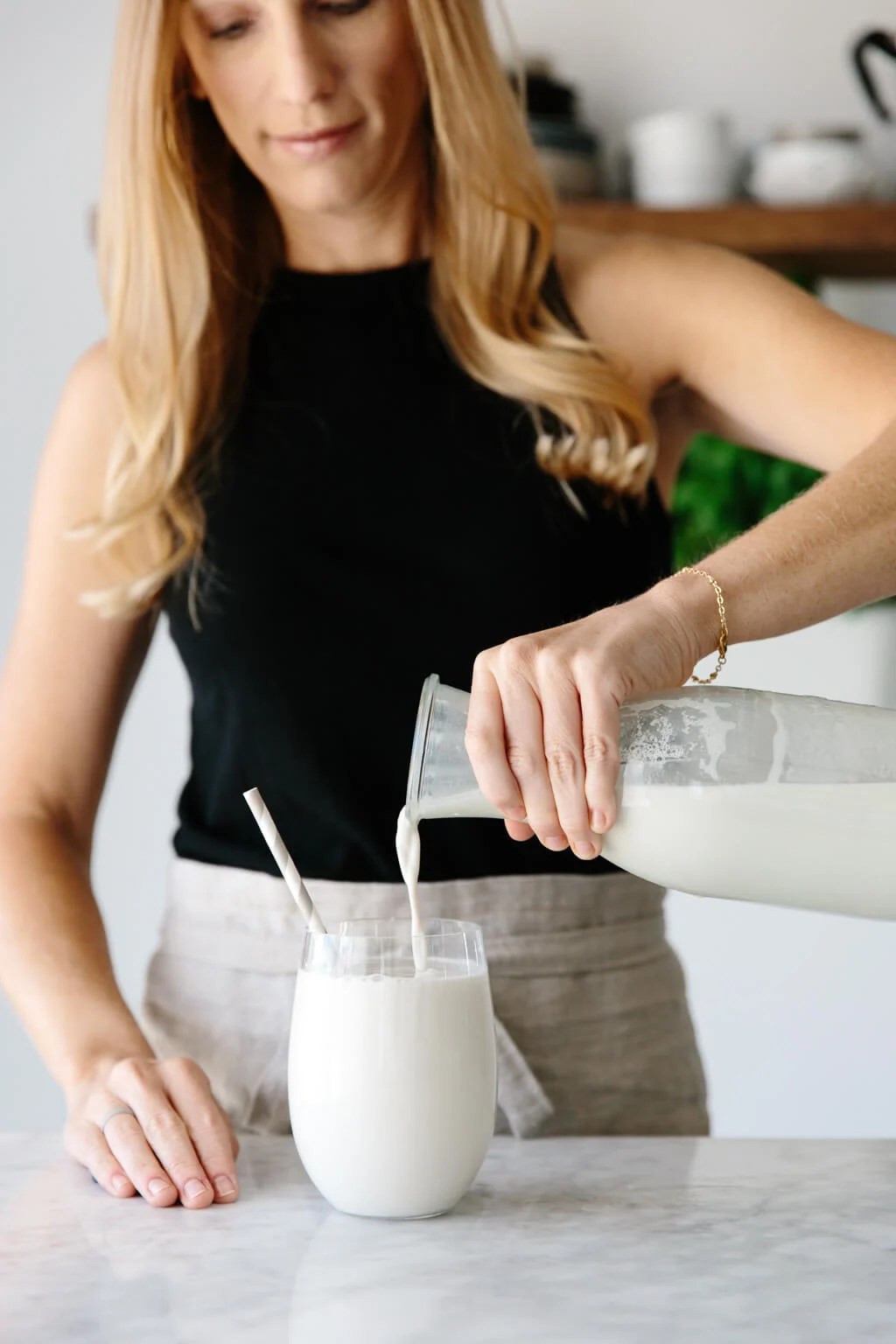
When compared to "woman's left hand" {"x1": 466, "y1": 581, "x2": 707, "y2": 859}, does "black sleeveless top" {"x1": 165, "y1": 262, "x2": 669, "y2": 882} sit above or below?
below

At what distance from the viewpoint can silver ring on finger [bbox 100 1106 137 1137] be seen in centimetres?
96

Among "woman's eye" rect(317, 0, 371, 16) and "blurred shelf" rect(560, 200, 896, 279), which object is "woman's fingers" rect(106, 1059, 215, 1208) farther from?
"blurred shelf" rect(560, 200, 896, 279)

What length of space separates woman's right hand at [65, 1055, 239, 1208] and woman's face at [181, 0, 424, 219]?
76 cm

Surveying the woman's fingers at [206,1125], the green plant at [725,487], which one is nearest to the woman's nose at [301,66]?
the woman's fingers at [206,1125]

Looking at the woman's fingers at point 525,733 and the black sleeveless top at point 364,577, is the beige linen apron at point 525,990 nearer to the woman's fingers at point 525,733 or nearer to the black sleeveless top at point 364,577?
the black sleeveless top at point 364,577

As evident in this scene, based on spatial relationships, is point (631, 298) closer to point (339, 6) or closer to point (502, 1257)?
point (339, 6)

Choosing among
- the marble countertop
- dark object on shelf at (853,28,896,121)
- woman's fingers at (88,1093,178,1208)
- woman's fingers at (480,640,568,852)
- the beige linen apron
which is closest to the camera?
the marble countertop

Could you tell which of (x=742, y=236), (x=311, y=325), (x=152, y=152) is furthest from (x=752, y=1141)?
(x=742, y=236)

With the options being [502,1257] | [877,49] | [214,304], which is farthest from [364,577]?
[877,49]

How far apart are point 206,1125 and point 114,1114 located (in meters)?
0.06

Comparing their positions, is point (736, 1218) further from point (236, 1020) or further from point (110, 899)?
point (110, 899)

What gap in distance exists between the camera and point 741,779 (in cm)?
83

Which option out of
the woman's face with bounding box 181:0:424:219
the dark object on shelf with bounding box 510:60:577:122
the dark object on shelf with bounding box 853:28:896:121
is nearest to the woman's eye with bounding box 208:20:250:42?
the woman's face with bounding box 181:0:424:219

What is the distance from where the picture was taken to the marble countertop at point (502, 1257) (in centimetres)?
71
